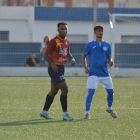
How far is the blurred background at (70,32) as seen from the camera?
20.2 m

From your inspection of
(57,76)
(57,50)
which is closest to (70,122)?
(57,76)

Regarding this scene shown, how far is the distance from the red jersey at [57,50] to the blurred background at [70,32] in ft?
38.7

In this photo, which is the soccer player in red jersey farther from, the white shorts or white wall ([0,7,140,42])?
white wall ([0,7,140,42])

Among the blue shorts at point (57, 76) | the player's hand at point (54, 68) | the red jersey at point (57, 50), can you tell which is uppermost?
the red jersey at point (57, 50)

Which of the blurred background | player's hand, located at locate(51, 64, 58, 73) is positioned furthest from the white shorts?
the blurred background

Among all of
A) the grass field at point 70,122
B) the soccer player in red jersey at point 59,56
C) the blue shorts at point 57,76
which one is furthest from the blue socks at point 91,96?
the blue shorts at point 57,76

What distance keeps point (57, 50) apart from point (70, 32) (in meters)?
22.1

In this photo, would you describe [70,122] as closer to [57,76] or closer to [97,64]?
[57,76]

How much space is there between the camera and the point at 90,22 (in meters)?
28.3

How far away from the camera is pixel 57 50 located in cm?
682

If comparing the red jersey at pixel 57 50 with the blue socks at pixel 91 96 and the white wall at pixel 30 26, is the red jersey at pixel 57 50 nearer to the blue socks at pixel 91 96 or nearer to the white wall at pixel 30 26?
the blue socks at pixel 91 96

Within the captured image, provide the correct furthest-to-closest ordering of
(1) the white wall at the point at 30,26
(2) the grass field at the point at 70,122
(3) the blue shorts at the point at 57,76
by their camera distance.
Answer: (1) the white wall at the point at 30,26 → (3) the blue shorts at the point at 57,76 → (2) the grass field at the point at 70,122

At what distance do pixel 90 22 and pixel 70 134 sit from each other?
23.2 m

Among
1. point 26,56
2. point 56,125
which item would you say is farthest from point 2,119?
point 26,56
